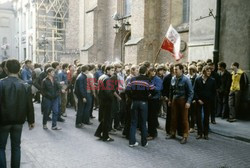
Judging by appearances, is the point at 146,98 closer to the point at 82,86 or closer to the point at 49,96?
the point at 82,86

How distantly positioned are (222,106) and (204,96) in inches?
137

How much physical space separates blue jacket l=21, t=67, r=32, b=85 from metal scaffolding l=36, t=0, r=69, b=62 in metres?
23.2

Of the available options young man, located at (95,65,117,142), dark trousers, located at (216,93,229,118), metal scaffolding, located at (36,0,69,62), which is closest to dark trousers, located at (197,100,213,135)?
young man, located at (95,65,117,142)

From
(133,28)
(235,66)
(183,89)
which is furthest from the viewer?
(133,28)

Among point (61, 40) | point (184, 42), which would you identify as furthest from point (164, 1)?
point (61, 40)

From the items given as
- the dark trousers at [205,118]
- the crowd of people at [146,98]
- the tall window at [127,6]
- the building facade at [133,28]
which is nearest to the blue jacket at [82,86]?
the crowd of people at [146,98]

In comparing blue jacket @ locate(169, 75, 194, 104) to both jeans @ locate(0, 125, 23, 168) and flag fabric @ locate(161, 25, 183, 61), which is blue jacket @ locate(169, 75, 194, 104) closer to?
flag fabric @ locate(161, 25, 183, 61)

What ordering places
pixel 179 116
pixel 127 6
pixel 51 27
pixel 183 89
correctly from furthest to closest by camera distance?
pixel 51 27 → pixel 127 6 → pixel 179 116 → pixel 183 89

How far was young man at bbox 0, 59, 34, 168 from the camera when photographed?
4926mm

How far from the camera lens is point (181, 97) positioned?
8.07m

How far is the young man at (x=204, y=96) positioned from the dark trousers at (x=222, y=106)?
2.98 m

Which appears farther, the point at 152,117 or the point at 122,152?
the point at 152,117

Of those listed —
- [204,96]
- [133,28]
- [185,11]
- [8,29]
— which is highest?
[8,29]

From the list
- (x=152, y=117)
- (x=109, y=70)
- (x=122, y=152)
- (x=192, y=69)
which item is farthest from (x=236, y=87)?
(x=122, y=152)
